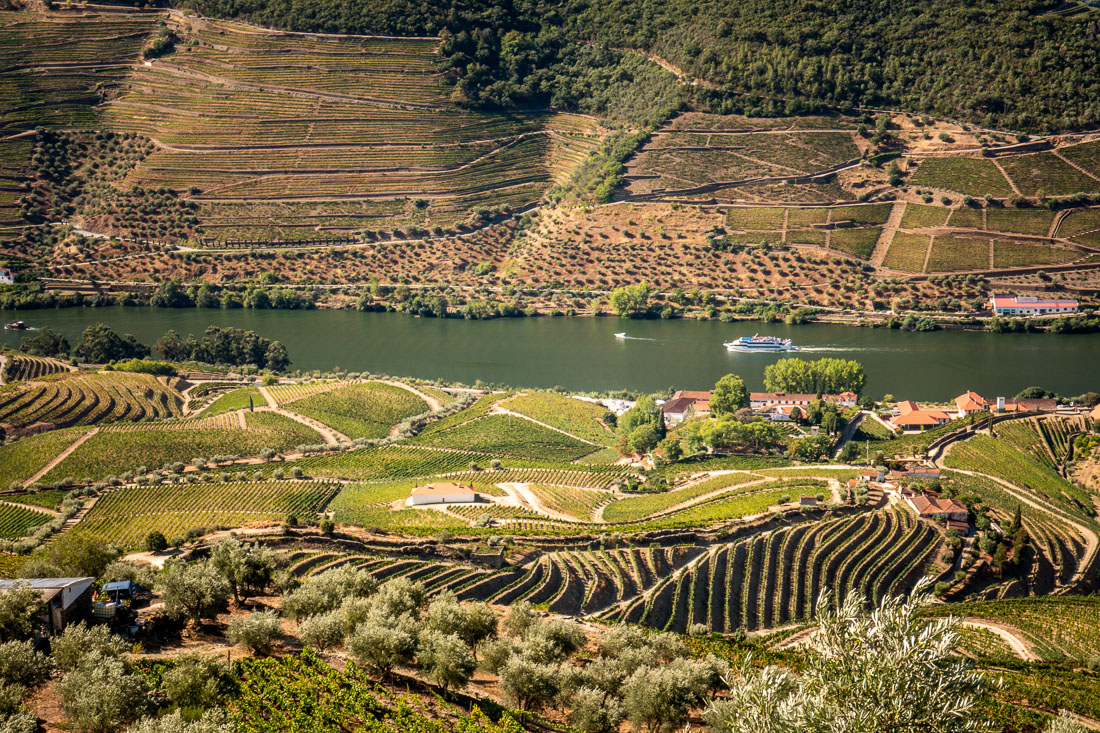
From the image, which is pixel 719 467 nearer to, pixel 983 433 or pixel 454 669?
pixel 983 433

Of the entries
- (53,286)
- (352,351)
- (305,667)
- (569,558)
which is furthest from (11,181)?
(305,667)

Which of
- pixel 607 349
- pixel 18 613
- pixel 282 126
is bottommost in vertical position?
pixel 607 349

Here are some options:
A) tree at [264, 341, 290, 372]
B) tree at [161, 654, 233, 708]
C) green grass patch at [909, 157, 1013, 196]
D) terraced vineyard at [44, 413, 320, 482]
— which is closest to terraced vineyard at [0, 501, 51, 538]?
terraced vineyard at [44, 413, 320, 482]

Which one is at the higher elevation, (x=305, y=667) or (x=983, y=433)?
(x=305, y=667)

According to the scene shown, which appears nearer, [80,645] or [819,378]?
[80,645]

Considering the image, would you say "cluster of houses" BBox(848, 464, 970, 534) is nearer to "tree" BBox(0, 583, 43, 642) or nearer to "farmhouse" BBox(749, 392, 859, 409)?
"farmhouse" BBox(749, 392, 859, 409)

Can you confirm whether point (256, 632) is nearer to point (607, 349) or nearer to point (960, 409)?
point (960, 409)

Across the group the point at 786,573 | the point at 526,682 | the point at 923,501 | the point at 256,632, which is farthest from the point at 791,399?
the point at 256,632
